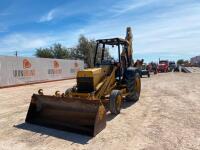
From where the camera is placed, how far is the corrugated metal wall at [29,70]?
22422 millimetres

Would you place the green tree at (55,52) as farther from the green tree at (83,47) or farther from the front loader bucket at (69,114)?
the front loader bucket at (69,114)

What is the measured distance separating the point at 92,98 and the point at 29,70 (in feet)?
61.3

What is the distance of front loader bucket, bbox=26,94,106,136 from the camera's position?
22.9 ft

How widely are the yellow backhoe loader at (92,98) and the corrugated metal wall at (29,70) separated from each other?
45.4ft

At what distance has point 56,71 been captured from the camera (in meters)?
31.1

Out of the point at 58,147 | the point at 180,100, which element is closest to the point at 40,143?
the point at 58,147

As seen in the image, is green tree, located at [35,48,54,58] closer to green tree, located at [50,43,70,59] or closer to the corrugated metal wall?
green tree, located at [50,43,70,59]

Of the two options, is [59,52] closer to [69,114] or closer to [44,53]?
[44,53]

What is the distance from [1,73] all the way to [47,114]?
15.3 meters

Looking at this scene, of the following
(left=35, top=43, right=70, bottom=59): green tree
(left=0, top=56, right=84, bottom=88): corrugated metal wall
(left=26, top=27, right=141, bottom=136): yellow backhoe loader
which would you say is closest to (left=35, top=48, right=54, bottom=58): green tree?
(left=35, top=43, right=70, bottom=59): green tree

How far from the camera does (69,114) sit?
7.68 meters

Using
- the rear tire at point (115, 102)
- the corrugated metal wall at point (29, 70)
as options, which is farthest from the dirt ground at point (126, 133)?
the corrugated metal wall at point (29, 70)

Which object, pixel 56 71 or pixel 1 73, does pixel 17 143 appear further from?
pixel 56 71

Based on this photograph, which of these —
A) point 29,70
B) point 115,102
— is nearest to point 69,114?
point 115,102
